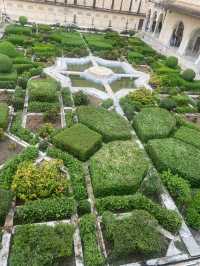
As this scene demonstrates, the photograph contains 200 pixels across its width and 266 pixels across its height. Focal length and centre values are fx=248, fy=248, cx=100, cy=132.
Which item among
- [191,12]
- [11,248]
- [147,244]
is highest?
[191,12]

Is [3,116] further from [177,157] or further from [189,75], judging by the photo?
[189,75]

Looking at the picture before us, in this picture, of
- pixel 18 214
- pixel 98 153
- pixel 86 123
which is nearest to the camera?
pixel 18 214

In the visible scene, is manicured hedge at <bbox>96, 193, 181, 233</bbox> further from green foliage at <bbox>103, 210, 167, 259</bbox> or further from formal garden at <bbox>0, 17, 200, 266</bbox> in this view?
Answer: green foliage at <bbox>103, 210, 167, 259</bbox>

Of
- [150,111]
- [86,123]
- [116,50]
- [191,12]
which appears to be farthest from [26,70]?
[191,12]

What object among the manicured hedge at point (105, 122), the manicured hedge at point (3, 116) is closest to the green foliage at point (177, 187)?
the manicured hedge at point (105, 122)

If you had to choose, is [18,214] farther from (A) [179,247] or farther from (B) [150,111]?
(B) [150,111]
